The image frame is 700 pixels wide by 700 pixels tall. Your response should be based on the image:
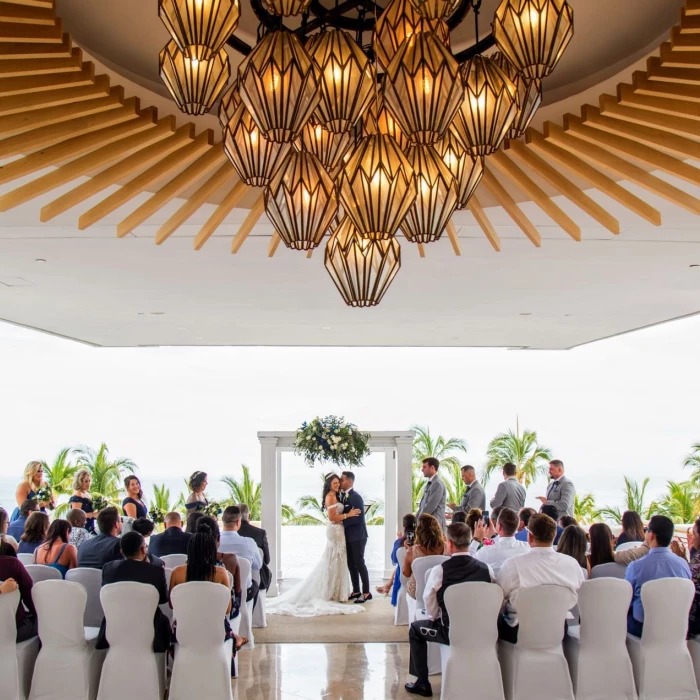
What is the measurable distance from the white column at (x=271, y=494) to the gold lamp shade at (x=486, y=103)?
7378 millimetres

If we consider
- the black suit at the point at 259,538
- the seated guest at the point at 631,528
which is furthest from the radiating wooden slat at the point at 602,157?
the black suit at the point at 259,538

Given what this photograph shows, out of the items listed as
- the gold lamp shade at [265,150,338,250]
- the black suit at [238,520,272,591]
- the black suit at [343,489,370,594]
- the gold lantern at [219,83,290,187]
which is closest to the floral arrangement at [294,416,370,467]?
the black suit at [343,489,370,594]

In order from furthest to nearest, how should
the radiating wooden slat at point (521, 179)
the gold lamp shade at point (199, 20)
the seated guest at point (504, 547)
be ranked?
1. the seated guest at point (504, 547)
2. the radiating wooden slat at point (521, 179)
3. the gold lamp shade at point (199, 20)

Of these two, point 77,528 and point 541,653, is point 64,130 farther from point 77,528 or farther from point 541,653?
point 77,528

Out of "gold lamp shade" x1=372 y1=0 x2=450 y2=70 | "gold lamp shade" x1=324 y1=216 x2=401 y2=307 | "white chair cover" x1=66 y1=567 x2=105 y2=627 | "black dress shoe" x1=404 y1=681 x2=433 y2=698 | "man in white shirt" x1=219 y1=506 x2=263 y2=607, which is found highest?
"gold lamp shade" x1=372 y1=0 x2=450 y2=70

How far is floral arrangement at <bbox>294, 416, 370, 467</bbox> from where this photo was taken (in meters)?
9.53

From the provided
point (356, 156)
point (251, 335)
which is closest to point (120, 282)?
point (251, 335)

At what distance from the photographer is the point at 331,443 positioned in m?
9.49

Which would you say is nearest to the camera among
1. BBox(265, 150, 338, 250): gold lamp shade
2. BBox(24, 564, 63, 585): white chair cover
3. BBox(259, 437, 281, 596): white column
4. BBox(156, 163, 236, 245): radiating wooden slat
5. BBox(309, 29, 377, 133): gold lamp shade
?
BBox(309, 29, 377, 133): gold lamp shade

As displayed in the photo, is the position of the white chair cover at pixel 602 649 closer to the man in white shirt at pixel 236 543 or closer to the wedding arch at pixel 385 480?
the man in white shirt at pixel 236 543

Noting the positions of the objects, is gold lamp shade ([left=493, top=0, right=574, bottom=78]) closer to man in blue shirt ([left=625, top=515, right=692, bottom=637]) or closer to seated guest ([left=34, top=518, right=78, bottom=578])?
man in blue shirt ([left=625, top=515, right=692, bottom=637])

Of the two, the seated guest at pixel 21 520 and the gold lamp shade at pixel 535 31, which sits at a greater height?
the gold lamp shade at pixel 535 31

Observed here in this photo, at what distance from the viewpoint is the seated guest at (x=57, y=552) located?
5750mm

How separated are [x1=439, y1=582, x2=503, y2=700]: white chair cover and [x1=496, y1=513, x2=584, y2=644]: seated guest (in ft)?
0.68
